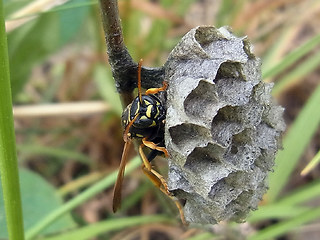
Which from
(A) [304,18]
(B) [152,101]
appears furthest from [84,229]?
(A) [304,18]

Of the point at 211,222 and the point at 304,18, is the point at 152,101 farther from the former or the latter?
the point at 304,18

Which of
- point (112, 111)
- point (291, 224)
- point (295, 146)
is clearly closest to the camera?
point (291, 224)

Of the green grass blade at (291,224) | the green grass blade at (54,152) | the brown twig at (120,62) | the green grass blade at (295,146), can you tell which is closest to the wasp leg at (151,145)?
the brown twig at (120,62)

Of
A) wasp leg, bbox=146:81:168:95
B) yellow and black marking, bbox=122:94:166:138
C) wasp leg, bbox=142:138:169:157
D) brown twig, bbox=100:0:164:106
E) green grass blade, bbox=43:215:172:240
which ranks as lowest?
green grass blade, bbox=43:215:172:240

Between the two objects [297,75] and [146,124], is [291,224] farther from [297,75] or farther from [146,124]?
[297,75]

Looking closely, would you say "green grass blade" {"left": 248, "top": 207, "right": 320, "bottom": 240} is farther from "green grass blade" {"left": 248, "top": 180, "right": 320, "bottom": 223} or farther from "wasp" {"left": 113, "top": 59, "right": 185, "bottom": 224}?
"wasp" {"left": 113, "top": 59, "right": 185, "bottom": 224}

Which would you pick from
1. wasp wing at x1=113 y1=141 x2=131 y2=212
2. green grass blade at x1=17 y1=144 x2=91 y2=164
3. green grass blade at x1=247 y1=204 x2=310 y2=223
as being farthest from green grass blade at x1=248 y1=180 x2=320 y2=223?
green grass blade at x1=17 y1=144 x2=91 y2=164

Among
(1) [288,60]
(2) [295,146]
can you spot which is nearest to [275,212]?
(2) [295,146]
